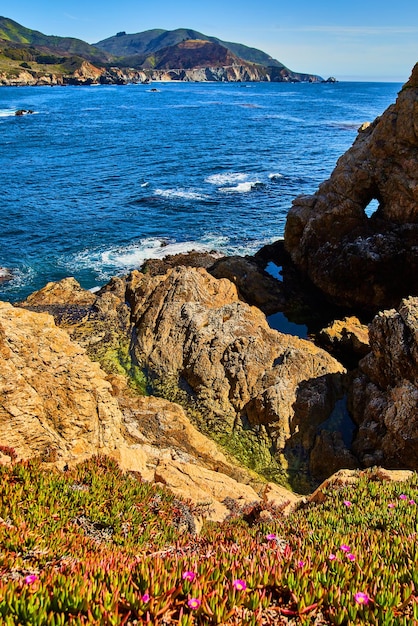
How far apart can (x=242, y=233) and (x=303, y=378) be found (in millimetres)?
26382

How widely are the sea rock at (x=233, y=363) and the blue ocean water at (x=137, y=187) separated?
1411cm

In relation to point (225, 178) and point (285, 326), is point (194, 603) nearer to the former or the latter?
point (285, 326)

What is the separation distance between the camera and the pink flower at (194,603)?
4.28 m

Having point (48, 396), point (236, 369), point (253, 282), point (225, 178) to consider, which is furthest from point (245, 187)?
point (48, 396)

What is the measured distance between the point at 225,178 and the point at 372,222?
114ft

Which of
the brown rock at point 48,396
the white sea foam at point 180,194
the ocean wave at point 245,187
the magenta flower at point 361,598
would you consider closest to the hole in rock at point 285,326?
the brown rock at point 48,396

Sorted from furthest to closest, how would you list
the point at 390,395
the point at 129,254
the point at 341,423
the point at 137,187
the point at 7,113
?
the point at 7,113 < the point at 137,187 < the point at 129,254 < the point at 341,423 < the point at 390,395

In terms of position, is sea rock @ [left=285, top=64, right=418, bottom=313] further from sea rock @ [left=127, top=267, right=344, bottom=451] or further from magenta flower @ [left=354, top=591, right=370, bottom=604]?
magenta flower @ [left=354, top=591, right=370, bottom=604]

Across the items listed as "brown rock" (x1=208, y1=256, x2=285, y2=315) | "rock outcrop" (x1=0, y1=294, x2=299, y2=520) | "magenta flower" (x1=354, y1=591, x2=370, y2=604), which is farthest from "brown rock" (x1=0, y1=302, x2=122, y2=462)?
"brown rock" (x1=208, y1=256, x2=285, y2=315)

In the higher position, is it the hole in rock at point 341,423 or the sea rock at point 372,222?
the sea rock at point 372,222

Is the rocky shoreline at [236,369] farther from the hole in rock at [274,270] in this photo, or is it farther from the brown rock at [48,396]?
the hole in rock at [274,270]

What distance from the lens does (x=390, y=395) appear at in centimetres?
1527

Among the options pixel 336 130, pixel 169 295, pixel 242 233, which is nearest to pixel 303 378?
pixel 169 295

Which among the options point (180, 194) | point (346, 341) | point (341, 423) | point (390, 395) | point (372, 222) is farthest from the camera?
point (180, 194)
